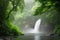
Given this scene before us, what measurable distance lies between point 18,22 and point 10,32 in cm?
2987

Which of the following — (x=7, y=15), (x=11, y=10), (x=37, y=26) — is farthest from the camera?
(x=37, y=26)

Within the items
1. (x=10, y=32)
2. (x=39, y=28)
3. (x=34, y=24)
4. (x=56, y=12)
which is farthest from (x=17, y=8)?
(x=34, y=24)

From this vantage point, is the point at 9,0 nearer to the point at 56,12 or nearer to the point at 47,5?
the point at 47,5

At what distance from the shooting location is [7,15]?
32.4 meters

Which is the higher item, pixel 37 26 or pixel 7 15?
pixel 37 26

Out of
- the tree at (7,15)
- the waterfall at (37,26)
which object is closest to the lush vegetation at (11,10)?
the tree at (7,15)

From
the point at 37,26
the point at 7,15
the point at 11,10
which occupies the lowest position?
the point at 7,15

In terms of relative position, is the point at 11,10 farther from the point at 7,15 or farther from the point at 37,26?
the point at 37,26

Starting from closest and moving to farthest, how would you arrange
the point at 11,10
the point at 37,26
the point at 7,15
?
the point at 11,10 < the point at 7,15 < the point at 37,26

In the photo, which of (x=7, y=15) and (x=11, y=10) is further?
(x=7, y=15)

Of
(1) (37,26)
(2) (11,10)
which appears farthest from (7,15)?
(1) (37,26)

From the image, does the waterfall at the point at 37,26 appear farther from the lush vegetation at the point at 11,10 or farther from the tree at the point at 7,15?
the tree at the point at 7,15

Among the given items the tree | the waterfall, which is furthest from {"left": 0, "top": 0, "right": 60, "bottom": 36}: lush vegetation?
the waterfall

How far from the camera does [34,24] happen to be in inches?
2264
